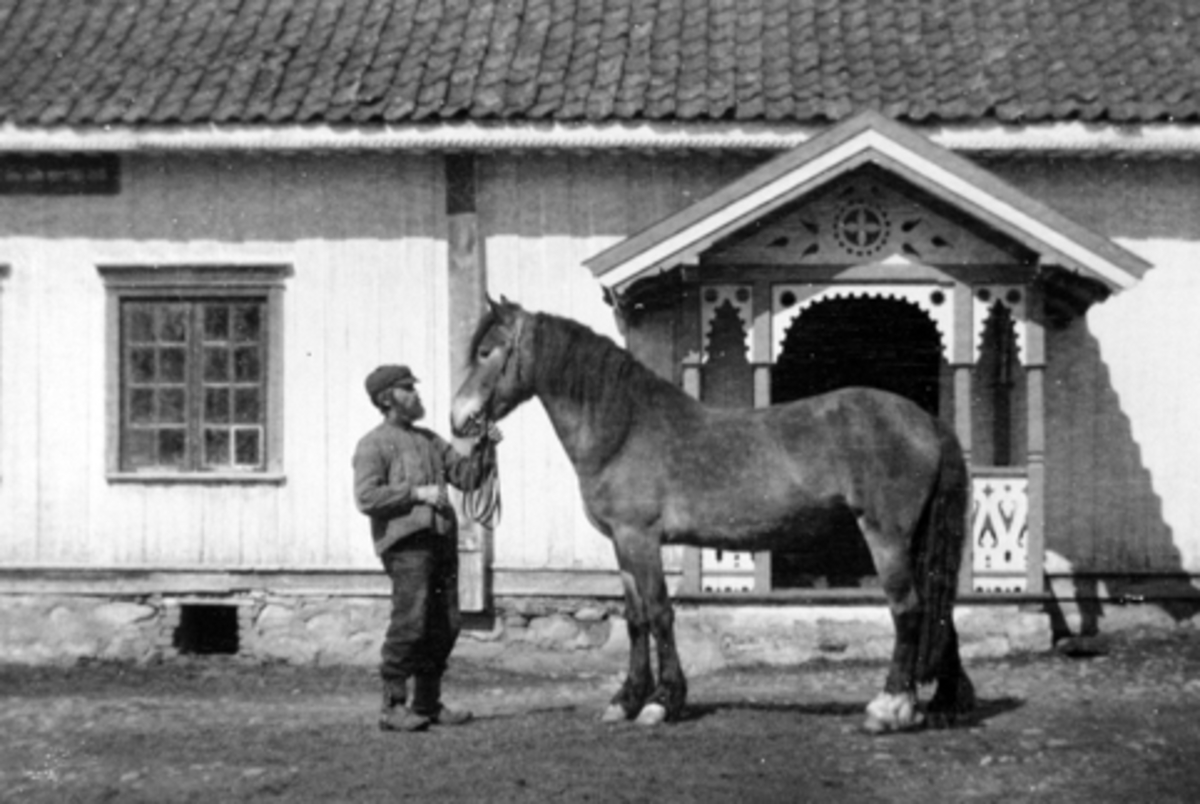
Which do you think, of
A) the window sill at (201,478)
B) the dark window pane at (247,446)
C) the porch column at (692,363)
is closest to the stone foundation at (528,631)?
the porch column at (692,363)

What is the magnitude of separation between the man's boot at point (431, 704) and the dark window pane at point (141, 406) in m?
Result: 4.64

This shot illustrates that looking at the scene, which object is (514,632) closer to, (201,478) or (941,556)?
(201,478)

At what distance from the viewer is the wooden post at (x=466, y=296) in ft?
44.1

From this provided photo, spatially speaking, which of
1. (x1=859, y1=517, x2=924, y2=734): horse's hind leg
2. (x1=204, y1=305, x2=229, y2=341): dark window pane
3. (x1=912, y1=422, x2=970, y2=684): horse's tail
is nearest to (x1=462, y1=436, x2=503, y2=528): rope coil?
(x1=859, y1=517, x2=924, y2=734): horse's hind leg

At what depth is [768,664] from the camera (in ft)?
42.3

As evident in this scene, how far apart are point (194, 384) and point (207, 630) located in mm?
1894

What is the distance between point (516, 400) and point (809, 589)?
3823 mm

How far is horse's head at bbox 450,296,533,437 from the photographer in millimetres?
10023

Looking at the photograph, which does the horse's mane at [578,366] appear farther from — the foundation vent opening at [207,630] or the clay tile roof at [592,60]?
the foundation vent opening at [207,630]

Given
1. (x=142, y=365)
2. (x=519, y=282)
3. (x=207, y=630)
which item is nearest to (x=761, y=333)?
(x=519, y=282)

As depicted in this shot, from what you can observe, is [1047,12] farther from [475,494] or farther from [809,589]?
[475,494]

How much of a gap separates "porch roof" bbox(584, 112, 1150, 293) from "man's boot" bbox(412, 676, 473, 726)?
10.2 feet

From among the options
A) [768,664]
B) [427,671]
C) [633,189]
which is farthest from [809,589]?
[427,671]

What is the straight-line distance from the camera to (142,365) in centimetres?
1388
